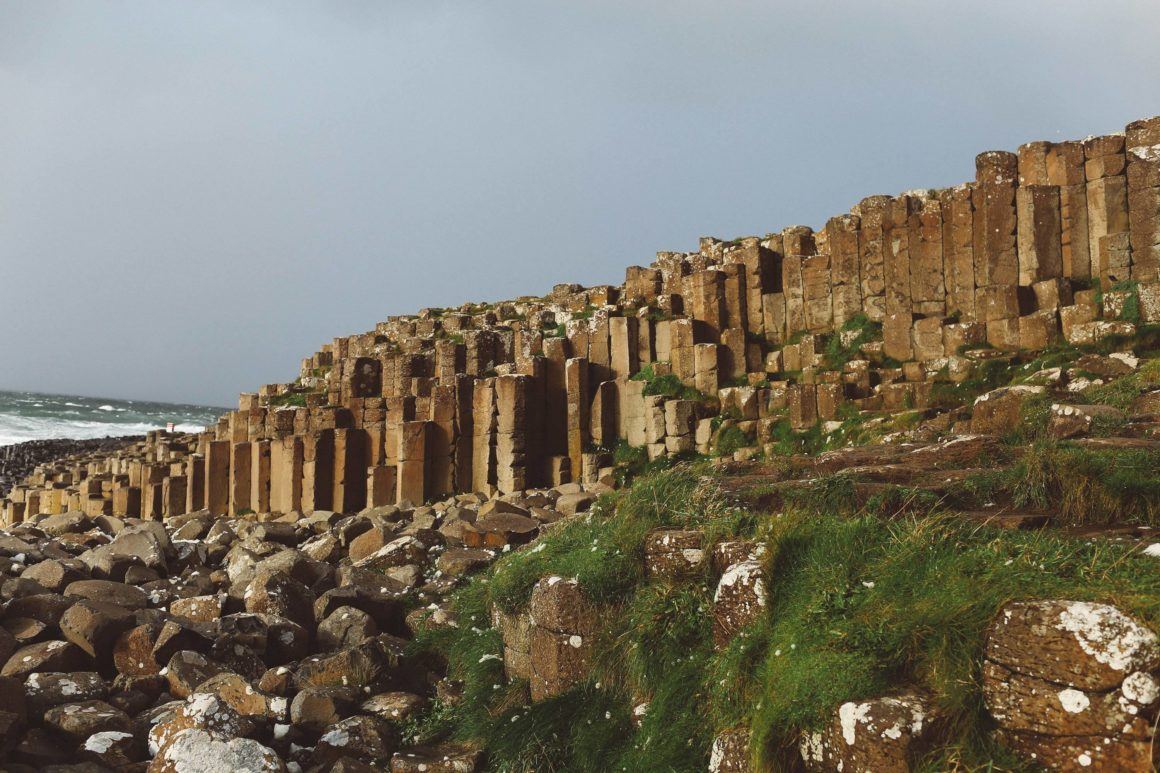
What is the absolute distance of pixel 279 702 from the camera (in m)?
7.66

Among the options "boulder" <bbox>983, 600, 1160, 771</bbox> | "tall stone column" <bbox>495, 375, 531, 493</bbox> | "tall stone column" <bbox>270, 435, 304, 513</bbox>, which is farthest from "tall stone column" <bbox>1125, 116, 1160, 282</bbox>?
"tall stone column" <bbox>270, 435, 304, 513</bbox>

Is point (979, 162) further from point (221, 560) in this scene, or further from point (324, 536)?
point (221, 560)

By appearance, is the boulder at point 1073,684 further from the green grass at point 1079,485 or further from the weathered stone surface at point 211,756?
the weathered stone surface at point 211,756

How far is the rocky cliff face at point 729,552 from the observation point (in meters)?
4.69

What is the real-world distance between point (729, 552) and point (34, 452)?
57838 millimetres

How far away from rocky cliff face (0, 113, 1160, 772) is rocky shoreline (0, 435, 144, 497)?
34.1 metres

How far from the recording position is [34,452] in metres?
53.9

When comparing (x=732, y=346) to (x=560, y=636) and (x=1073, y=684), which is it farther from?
(x=1073, y=684)

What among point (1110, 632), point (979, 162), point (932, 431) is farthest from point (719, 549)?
point (979, 162)

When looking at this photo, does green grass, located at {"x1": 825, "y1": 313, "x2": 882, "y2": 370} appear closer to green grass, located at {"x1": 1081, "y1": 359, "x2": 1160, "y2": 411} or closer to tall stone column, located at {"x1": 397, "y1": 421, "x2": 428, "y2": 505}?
green grass, located at {"x1": 1081, "y1": 359, "x2": 1160, "y2": 411}

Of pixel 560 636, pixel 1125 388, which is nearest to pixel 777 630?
pixel 560 636

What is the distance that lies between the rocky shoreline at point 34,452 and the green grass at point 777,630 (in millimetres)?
47189

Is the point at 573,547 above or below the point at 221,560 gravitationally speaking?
above

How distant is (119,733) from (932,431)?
434 inches
